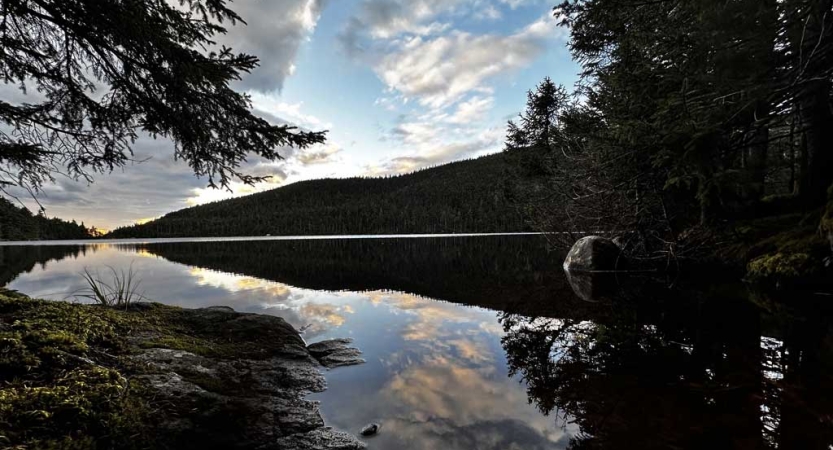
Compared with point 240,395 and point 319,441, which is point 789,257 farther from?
point 240,395

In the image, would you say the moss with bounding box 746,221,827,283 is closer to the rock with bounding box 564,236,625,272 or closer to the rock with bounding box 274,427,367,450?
the rock with bounding box 564,236,625,272

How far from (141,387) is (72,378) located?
47 centimetres

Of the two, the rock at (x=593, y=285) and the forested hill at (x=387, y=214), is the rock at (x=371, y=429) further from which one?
the forested hill at (x=387, y=214)

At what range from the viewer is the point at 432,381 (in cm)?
482

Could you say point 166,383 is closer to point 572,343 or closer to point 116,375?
point 116,375

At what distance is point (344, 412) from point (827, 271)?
1137 cm

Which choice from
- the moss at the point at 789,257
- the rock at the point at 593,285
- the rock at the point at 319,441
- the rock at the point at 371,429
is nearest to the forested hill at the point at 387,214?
the rock at the point at 593,285

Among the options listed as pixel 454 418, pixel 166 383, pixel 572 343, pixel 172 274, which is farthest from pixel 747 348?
pixel 172 274

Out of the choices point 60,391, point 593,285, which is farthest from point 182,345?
point 593,285

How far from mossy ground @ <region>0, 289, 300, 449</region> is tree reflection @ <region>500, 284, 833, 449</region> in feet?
11.4

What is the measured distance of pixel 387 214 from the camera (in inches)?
5231

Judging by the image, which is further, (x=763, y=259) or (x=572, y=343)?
(x=763, y=259)

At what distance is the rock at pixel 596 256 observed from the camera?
1498cm

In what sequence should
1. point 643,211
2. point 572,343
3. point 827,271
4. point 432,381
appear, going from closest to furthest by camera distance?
point 432,381 → point 572,343 → point 827,271 → point 643,211
